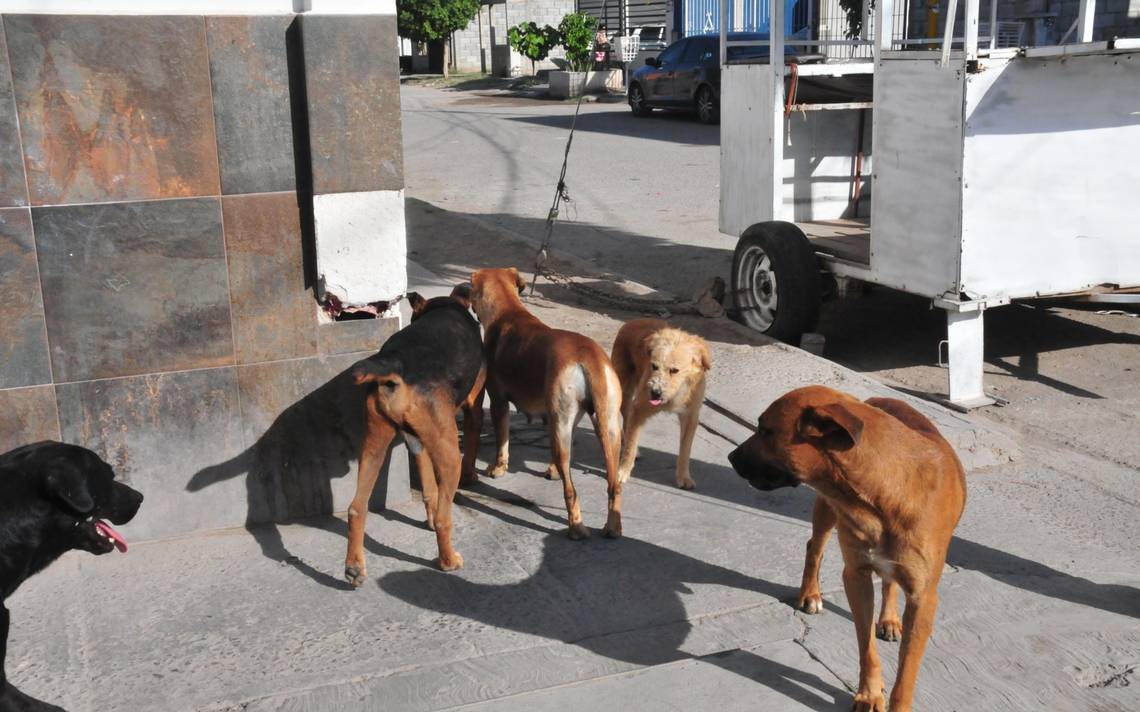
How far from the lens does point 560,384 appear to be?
17.1ft

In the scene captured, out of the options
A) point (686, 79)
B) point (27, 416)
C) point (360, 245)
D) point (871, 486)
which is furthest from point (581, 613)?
point (686, 79)

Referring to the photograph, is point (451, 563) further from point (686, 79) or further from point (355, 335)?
point (686, 79)

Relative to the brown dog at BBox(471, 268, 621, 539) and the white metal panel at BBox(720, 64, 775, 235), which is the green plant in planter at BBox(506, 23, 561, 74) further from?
the brown dog at BBox(471, 268, 621, 539)

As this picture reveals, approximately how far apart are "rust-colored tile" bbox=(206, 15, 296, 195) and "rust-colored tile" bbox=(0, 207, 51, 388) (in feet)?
2.85

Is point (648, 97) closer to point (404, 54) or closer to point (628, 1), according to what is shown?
point (628, 1)

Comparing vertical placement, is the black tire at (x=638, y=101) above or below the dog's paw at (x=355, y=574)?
above

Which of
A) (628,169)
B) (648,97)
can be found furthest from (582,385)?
(648,97)

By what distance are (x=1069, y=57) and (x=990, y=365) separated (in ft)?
7.63

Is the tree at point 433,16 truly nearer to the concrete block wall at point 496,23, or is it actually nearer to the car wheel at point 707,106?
the concrete block wall at point 496,23

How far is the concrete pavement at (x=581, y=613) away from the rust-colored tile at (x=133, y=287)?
89 cm

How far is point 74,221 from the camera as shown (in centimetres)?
492

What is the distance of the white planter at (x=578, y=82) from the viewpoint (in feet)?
116

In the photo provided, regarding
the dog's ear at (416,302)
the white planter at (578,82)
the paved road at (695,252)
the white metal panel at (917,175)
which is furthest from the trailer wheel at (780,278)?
the white planter at (578,82)

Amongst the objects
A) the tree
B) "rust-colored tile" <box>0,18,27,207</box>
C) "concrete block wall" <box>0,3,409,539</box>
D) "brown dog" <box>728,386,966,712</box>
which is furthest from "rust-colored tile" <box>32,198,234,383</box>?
the tree
